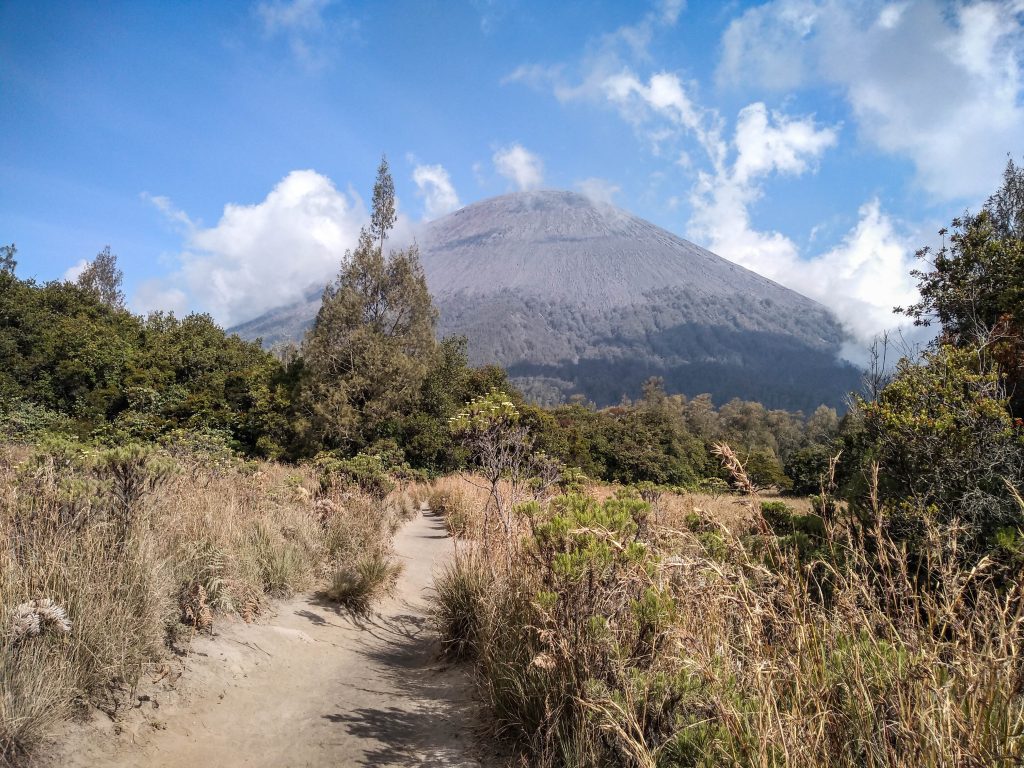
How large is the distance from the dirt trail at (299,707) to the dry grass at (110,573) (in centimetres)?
22

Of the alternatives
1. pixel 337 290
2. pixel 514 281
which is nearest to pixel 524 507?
pixel 337 290

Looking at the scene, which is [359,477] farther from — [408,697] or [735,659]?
[735,659]

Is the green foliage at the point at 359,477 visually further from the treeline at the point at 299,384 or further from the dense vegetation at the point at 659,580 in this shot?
the treeline at the point at 299,384

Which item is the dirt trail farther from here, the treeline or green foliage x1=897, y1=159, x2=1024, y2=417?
the treeline

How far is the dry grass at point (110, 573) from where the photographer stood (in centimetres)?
250

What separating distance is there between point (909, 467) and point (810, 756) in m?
3.77

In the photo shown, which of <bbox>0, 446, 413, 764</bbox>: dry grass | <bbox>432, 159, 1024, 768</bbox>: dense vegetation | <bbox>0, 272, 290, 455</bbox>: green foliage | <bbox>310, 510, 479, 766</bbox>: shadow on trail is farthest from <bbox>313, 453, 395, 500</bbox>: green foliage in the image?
<bbox>0, 272, 290, 455</bbox>: green foliage

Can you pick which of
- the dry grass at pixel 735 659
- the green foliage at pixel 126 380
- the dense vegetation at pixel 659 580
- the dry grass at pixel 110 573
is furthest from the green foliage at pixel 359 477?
the green foliage at pixel 126 380

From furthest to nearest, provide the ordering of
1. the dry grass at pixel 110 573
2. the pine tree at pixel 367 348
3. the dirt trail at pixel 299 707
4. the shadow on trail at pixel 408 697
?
the pine tree at pixel 367 348
the shadow on trail at pixel 408 697
the dirt trail at pixel 299 707
the dry grass at pixel 110 573

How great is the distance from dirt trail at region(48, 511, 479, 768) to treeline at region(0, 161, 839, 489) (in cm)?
1321

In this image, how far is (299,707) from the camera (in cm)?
339

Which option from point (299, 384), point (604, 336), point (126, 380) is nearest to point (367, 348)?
point (299, 384)

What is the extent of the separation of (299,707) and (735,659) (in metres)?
2.74

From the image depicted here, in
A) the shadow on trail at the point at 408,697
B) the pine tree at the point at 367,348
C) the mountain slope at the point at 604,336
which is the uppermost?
the mountain slope at the point at 604,336
